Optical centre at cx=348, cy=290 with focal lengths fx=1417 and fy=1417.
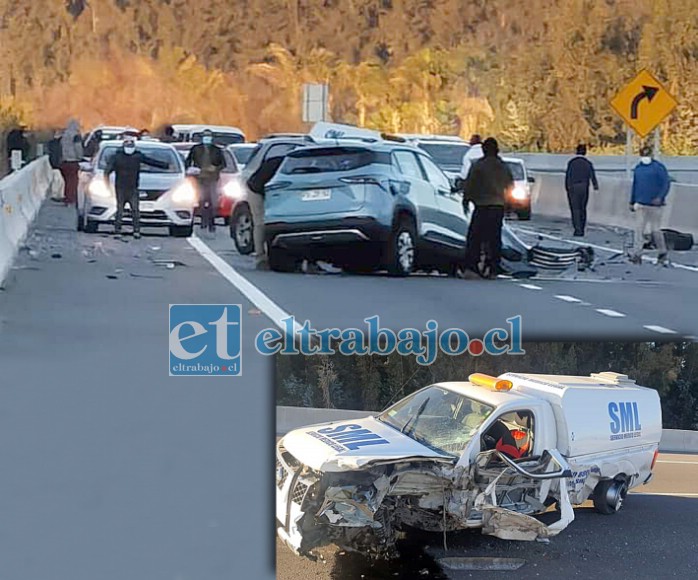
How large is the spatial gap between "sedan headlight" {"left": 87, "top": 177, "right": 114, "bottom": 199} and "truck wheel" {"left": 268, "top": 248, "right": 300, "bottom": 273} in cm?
53

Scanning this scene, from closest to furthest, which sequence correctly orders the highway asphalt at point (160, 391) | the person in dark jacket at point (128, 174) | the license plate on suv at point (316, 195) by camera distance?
the highway asphalt at point (160, 391) → the license plate on suv at point (316, 195) → the person in dark jacket at point (128, 174)

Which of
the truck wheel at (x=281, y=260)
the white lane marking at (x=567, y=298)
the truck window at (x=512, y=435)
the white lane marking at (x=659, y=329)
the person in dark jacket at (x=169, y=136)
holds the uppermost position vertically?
the person in dark jacket at (x=169, y=136)

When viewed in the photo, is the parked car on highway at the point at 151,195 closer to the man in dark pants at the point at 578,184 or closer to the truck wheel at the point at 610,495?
the man in dark pants at the point at 578,184

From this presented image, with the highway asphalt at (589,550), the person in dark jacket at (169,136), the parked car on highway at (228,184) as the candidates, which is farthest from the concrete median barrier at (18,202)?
the highway asphalt at (589,550)

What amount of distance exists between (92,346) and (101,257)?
30cm

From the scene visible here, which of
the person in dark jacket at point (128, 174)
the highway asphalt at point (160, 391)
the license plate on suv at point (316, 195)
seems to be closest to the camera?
the highway asphalt at point (160, 391)

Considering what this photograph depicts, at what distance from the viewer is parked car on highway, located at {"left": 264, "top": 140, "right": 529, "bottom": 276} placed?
423cm

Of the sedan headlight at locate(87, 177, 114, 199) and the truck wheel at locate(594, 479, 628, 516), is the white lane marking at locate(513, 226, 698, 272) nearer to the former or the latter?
the truck wheel at locate(594, 479, 628, 516)

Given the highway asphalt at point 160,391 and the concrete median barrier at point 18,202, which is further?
the concrete median barrier at point 18,202

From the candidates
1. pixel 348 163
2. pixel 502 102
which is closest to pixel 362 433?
pixel 348 163

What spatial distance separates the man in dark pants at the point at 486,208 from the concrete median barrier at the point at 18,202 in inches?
51.7

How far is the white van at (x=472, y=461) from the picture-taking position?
4234 millimetres

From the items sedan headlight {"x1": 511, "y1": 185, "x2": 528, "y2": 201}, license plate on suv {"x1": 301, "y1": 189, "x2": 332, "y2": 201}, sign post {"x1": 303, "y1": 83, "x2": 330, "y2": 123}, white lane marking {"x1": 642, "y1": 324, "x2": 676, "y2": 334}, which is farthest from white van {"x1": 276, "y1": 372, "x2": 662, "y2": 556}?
sign post {"x1": 303, "y1": 83, "x2": 330, "y2": 123}

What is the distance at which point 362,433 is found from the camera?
14.1 ft
